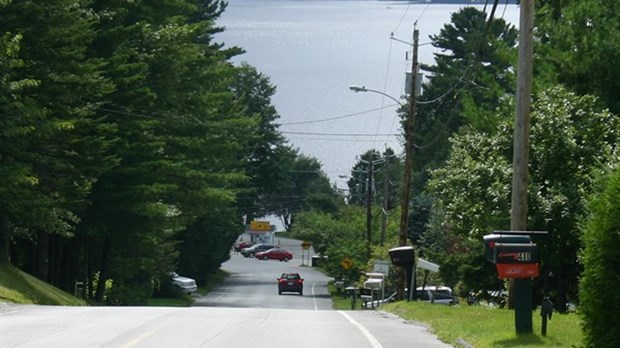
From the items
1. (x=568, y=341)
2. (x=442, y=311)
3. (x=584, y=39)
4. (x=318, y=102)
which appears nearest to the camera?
(x=568, y=341)

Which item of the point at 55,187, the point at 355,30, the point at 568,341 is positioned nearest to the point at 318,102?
the point at 355,30

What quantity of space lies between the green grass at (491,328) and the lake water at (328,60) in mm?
115393

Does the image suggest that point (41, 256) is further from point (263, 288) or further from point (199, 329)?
point (263, 288)

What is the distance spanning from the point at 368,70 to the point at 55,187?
11817 centimetres

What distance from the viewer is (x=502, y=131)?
31.7 m

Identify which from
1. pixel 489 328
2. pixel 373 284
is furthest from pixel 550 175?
pixel 373 284

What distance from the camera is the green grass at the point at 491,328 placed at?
1870 cm

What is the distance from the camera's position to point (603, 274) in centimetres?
1425

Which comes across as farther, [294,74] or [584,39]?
[294,74]

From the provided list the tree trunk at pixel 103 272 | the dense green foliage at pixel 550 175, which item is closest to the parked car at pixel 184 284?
the tree trunk at pixel 103 272

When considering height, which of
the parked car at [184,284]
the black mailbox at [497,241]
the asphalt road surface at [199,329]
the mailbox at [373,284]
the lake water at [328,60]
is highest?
the lake water at [328,60]

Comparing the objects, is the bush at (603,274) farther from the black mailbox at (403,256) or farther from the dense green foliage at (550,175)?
the black mailbox at (403,256)

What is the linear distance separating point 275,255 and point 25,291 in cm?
8963

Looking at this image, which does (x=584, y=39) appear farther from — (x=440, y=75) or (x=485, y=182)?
(x=440, y=75)
